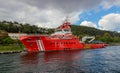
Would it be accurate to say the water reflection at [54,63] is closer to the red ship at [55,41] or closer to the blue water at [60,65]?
the blue water at [60,65]

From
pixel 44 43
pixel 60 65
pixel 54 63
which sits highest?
pixel 44 43

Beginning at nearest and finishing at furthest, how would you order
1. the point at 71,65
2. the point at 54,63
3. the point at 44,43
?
the point at 71,65
the point at 54,63
the point at 44,43

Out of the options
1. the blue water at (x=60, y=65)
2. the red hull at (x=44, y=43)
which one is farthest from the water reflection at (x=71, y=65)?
the red hull at (x=44, y=43)

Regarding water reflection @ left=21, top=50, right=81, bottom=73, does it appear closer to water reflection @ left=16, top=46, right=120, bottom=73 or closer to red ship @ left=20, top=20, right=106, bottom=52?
water reflection @ left=16, top=46, right=120, bottom=73

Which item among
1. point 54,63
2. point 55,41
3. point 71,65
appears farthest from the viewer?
point 55,41

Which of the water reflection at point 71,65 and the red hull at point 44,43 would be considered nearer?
the water reflection at point 71,65

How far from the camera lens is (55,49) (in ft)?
287

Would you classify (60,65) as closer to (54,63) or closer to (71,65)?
(71,65)

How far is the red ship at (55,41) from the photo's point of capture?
81375 mm

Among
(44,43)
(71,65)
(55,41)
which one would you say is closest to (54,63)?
(71,65)

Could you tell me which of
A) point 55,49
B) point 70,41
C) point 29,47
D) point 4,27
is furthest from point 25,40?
point 4,27

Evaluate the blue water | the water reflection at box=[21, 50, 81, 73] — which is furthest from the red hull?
the blue water

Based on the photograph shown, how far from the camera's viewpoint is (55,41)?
288ft

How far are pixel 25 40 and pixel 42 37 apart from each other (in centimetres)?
736
